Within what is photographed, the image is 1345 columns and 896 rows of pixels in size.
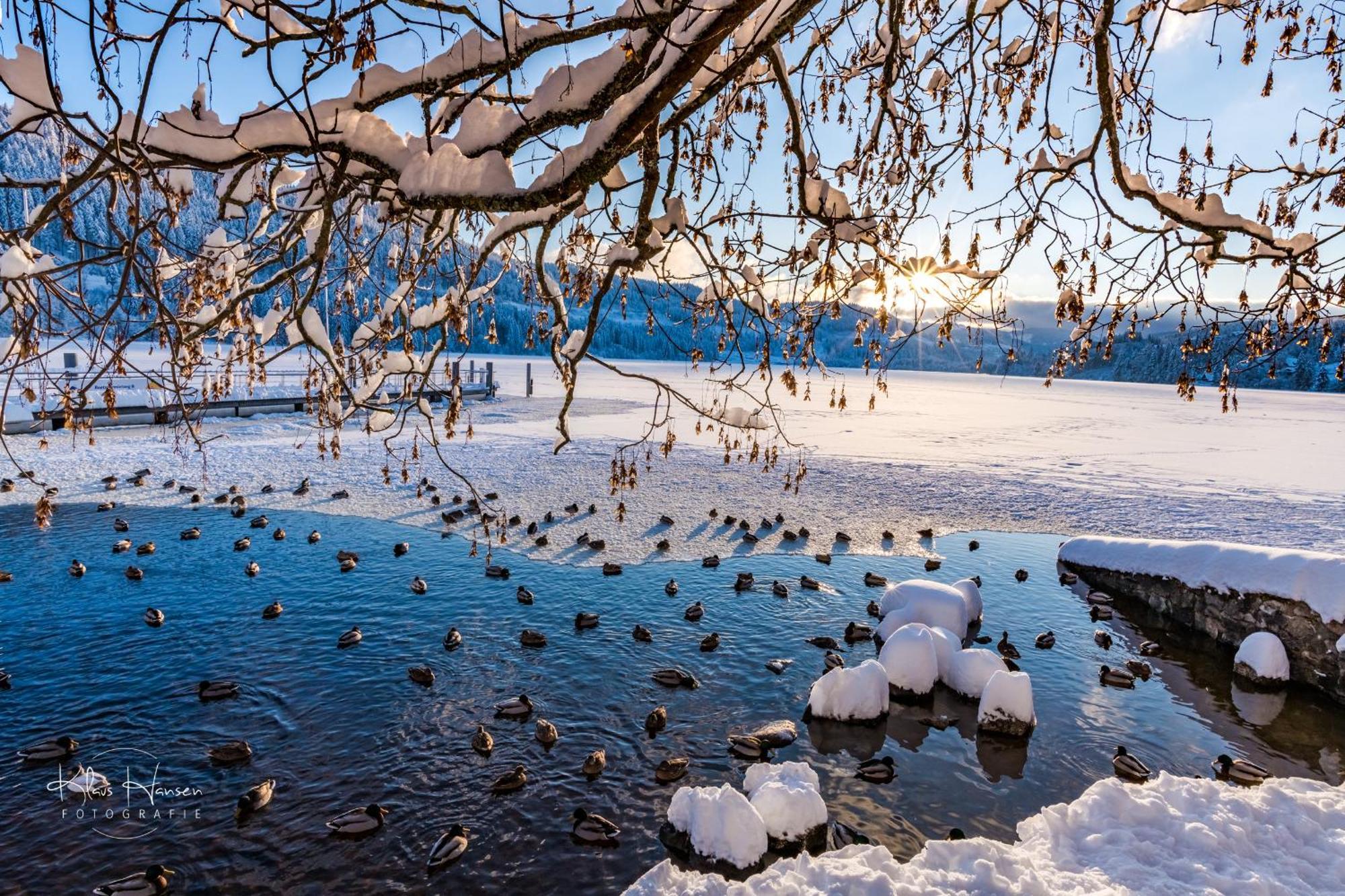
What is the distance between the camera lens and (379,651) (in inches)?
312

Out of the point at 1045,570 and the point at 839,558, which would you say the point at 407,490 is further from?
the point at 1045,570

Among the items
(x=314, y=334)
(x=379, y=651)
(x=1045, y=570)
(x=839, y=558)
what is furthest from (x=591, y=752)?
(x=1045, y=570)

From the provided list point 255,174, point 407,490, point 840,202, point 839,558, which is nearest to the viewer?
point 840,202

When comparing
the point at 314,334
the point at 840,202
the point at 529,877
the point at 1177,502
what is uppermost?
the point at 840,202

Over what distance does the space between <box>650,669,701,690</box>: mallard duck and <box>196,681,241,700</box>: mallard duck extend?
170 inches

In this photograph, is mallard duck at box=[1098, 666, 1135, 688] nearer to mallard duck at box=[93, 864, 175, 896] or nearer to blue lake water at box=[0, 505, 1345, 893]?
blue lake water at box=[0, 505, 1345, 893]

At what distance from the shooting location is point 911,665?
7621 mm

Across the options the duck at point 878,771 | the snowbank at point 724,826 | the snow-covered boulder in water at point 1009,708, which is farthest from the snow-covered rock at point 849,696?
the snowbank at point 724,826

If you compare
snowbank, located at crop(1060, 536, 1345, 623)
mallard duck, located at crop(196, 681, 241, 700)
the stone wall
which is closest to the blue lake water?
mallard duck, located at crop(196, 681, 241, 700)

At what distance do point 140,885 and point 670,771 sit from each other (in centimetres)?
381

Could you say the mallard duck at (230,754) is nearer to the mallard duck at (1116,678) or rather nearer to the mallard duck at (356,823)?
the mallard duck at (356,823)

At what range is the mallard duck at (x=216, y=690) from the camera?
22.2 feet

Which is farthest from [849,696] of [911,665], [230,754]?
[230,754]

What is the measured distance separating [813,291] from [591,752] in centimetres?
457
